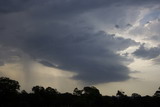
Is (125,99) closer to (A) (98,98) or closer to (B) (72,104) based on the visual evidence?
(A) (98,98)

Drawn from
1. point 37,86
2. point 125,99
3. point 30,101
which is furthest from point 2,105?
point 125,99

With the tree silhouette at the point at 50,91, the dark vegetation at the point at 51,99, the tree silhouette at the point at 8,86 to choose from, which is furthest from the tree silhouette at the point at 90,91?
the tree silhouette at the point at 8,86

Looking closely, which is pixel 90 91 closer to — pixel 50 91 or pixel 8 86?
pixel 50 91

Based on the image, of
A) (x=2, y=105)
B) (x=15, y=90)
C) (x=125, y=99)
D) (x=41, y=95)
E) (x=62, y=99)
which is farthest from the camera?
(x=125, y=99)

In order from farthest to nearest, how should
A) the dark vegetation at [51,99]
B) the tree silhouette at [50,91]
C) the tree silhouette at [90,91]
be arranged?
the tree silhouette at [50,91]
the tree silhouette at [90,91]
the dark vegetation at [51,99]

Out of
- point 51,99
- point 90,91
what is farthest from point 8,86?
point 90,91

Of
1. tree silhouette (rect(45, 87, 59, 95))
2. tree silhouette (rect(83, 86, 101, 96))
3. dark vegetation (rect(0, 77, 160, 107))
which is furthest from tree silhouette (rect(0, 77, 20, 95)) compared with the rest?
tree silhouette (rect(83, 86, 101, 96))

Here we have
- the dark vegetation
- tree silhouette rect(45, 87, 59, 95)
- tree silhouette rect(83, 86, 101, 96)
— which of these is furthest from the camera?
tree silhouette rect(45, 87, 59, 95)

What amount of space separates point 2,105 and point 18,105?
7.80 metres

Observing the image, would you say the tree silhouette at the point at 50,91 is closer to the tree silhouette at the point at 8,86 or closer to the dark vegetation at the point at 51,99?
the dark vegetation at the point at 51,99

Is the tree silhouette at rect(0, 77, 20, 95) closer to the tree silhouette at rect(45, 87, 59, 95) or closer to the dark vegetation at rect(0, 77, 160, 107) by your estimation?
the dark vegetation at rect(0, 77, 160, 107)

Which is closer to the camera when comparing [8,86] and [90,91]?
[8,86]

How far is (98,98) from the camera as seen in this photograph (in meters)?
172

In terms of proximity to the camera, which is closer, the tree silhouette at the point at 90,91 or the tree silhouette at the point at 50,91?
the tree silhouette at the point at 90,91
